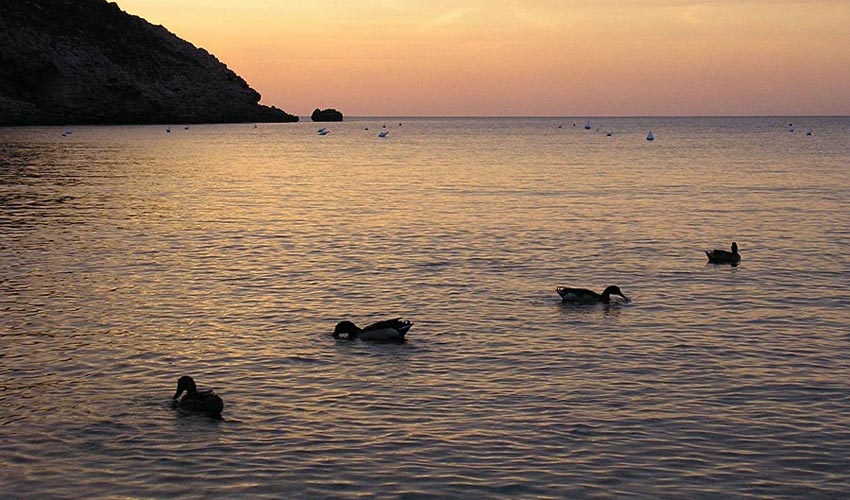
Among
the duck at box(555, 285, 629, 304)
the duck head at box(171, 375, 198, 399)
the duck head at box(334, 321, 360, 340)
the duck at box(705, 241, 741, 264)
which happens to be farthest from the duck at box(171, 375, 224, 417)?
the duck at box(705, 241, 741, 264)

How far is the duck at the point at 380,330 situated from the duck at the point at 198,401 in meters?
4.73

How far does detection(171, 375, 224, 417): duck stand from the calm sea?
157 millimetres

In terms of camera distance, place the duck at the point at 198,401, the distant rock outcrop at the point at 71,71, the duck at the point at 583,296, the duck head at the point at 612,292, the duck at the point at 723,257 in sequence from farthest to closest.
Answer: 1. the distant rock outcrop at the point at 71,71
2. the duck at the point at 723,257
3. the duck head at the point at 612,292
4. the duck at the point at 583,296
5. the duck at the point at 198,401

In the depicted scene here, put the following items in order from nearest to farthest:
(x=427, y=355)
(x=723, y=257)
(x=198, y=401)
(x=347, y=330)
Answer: (x=198, y=401) < (x=427, y=355) < (x=347, y=330) < (x=723, y=257)

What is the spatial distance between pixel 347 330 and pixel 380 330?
72 cm

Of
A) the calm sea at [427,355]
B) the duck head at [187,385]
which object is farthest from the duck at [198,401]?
the calm sea at [427,355]

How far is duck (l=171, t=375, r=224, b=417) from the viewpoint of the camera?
14375 mm

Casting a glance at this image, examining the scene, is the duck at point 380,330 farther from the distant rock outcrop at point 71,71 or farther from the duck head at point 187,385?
the distant rock outcrop at point 71,71

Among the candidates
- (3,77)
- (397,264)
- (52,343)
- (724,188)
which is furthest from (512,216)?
(3,77)

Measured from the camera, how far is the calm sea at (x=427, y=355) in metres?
12.4

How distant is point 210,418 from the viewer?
14.3m

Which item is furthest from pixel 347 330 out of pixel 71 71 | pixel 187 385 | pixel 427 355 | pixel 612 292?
pixel 71 71

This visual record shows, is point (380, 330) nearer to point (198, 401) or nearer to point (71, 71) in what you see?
point (198, 401)

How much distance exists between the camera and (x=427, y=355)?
18.3 metres
